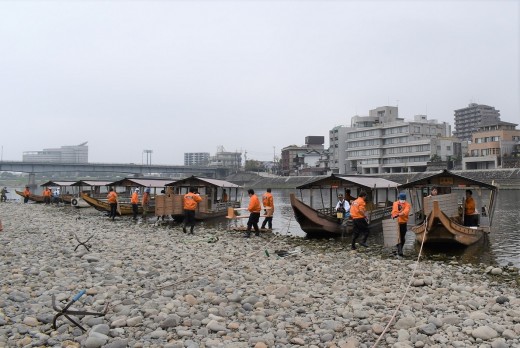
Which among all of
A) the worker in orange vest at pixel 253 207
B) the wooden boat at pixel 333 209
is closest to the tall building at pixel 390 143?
the wooden boat at pixel 333 209

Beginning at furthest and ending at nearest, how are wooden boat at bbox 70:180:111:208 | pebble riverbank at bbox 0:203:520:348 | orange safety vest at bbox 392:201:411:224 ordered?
wooden boat at bbox 70:180:111:208 → orange safety vest at bbox 392:201:411:224 → pebble riverbank at bbox 0:203:520:348

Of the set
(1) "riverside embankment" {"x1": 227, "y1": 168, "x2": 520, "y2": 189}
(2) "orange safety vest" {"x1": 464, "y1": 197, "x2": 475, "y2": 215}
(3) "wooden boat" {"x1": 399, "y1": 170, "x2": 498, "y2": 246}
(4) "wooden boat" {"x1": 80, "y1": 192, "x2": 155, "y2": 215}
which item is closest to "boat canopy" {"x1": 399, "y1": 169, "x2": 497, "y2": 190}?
(3) "wooden boat" {"x1": 399, "y1": 170, "x2": 498, "y2": 246}

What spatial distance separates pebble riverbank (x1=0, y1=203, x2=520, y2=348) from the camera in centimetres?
655

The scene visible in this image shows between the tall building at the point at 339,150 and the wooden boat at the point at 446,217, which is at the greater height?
the tall building at the point at 339,150

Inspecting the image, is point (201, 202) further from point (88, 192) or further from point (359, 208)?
point (88, 192)

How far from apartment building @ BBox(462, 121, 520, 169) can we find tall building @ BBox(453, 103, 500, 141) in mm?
65382

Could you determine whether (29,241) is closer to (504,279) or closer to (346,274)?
(346,274)

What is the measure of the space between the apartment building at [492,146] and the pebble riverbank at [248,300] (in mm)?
73576

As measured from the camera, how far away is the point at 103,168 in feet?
307

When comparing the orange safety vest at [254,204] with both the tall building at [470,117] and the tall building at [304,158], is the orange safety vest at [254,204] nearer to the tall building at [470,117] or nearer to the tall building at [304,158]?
the tall building at [304,158]

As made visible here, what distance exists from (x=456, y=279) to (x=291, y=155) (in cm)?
11815

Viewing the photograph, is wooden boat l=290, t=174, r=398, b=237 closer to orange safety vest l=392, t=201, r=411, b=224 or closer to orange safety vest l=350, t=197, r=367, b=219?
orange safety vest l=350, t=197, r=367, b=219

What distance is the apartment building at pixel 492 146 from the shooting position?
251ft

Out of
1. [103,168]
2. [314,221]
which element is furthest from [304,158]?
[314,221]
